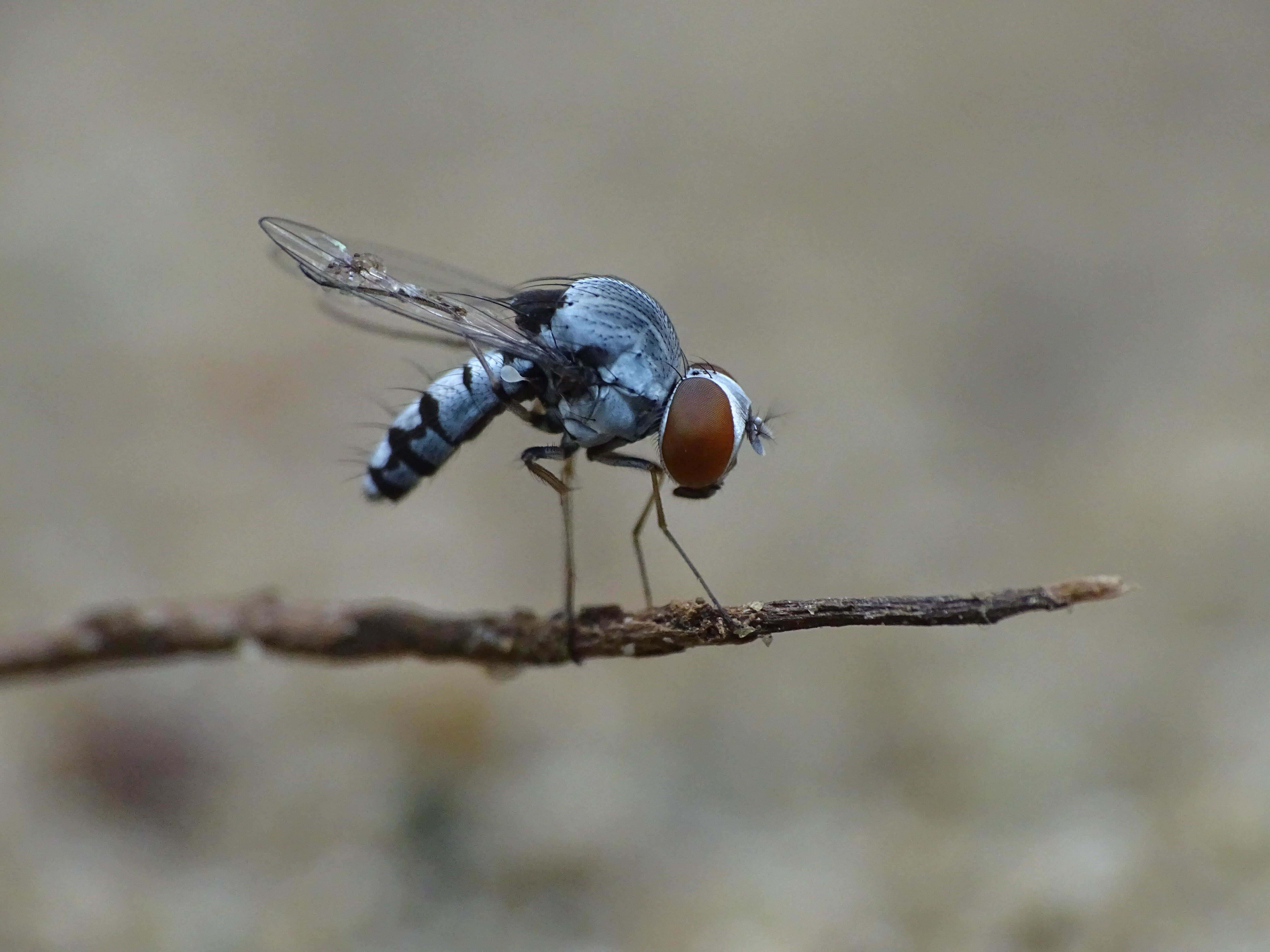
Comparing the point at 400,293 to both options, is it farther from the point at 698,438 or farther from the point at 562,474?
the point at 698,438

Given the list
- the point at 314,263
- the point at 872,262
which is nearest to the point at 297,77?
the point at 872,262

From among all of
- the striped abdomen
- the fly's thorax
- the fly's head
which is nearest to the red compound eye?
the fly's head

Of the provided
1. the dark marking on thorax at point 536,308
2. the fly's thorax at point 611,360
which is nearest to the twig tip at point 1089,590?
the fly's thorax at point 611,360

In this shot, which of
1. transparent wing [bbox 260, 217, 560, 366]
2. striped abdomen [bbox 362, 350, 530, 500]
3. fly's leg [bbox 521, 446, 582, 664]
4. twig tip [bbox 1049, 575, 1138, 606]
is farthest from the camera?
striped abdomen [bbox 362, 350, 530, 500]

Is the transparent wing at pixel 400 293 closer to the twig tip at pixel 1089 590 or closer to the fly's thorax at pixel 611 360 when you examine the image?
the fly's thorax at pixel 611 360

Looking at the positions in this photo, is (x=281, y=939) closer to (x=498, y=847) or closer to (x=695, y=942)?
(x=498, y=847)

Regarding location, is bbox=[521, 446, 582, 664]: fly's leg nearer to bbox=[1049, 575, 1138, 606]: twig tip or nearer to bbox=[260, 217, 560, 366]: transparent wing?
bbox=[260, 217, 560, 366]: transparent wing

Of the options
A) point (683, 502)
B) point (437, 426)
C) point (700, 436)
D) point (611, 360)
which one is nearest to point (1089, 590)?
point (700, 436)

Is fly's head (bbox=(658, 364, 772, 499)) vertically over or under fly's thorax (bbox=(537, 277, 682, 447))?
under
